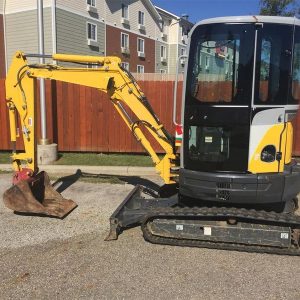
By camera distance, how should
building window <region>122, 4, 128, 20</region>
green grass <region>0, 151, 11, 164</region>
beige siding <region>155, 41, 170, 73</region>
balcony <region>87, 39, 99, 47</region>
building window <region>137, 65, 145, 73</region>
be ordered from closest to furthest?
green grass <region>0, 151, 11, 164</region> → balcony <region>87, 39, 99, 47</region> → building window <region>122, 4, 128, 20</region> → building window <region>137, 65, 145, 73</region> → beige siding <region>155, 41, 170, 73</region>

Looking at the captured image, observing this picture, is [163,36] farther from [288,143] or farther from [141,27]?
[288,143]

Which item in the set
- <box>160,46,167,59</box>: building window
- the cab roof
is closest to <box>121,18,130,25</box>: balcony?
<box>160,46,167,59</box>: building window

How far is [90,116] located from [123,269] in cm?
711

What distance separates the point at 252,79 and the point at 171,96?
6.21m

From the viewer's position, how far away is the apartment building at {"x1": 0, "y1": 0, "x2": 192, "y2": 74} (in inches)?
983

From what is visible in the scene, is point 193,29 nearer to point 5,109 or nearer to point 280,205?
point 280,205

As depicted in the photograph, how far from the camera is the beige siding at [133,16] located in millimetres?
31312

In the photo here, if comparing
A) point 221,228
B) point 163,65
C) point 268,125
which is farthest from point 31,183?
point 163,65

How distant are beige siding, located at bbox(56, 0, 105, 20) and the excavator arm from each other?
782 inches

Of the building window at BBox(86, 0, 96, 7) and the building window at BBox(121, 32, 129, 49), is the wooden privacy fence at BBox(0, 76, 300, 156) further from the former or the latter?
the building window at BBox(121, 32, 129, 49)

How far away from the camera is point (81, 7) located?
88.8 feet

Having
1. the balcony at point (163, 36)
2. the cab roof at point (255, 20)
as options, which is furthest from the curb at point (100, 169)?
the balcony at point (163, 36)

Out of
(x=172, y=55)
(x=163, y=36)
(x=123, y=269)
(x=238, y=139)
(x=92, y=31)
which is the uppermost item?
(x=163, y=36)

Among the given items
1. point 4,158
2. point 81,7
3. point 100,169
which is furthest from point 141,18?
point 100,169
